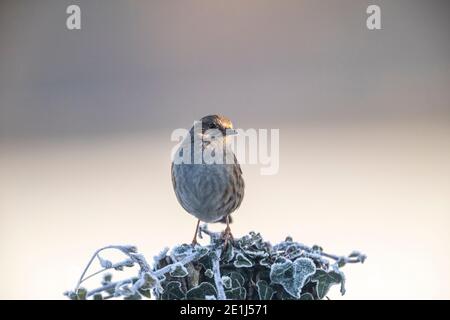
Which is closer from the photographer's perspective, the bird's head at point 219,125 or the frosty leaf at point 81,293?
the frosty leaf at point 81,293

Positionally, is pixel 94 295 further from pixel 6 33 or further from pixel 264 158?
pixel 6 33

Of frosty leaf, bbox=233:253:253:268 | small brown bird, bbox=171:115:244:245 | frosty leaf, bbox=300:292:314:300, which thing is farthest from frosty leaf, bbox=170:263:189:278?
small brown bird, bbox=171:115:244:245

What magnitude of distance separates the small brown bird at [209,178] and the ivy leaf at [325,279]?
502 millimetres

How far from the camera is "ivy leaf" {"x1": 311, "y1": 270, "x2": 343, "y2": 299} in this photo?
1.01 metres

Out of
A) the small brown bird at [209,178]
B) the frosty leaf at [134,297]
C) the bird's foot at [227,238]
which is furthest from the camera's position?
the small brown bird at [209,178]

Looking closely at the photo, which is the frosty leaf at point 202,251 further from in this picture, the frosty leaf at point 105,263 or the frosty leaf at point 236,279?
the frosty leaf at point 105,263

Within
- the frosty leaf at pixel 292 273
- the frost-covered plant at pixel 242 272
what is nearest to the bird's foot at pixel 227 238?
the frost-covered plant at pixel 242 272

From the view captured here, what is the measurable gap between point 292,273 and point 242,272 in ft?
0.36

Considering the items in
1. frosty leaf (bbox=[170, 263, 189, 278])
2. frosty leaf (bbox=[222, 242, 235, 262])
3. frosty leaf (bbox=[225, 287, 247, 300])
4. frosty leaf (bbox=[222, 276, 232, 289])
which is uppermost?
frosty leaf (bbox=[222, 242, 235, 262])

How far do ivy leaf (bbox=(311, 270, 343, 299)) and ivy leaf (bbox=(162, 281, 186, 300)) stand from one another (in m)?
0.28

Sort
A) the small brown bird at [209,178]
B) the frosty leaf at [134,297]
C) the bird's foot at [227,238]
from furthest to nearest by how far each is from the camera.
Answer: the small brown bird at [209,178] → the bird's foot at [227,238] → the frosty leaf at [134,297]

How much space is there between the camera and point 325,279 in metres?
1.02

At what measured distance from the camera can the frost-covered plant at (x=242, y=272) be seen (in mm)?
1005

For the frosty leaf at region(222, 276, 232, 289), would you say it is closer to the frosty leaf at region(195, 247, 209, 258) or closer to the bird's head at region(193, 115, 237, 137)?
the frosty leaf at region(195, 247, 209, 258)
